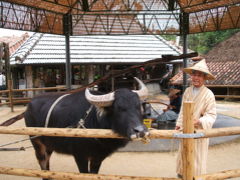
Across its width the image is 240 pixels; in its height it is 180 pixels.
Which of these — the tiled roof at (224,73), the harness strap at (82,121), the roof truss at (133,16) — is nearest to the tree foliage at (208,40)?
the tiled roof at (224,73)

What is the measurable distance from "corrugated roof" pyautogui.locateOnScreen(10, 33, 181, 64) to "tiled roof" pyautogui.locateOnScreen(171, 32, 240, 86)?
2.78m

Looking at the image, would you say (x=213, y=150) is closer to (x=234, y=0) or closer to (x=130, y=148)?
(x=130, y=148)

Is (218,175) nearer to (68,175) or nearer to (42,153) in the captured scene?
(68,175)

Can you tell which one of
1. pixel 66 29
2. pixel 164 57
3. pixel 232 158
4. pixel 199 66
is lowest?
pixel 232 158

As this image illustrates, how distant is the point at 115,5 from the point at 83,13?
1150mm

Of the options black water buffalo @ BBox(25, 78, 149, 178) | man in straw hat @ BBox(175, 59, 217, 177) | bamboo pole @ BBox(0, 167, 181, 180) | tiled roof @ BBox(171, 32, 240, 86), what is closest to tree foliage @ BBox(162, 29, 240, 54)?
tiled roof @ BBox(171, 32, 240, 86)

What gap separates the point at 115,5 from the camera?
Answer: 7621 millimetres

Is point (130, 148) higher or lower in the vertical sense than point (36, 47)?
lower

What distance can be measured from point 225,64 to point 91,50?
952cm

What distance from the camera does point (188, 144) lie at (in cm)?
194

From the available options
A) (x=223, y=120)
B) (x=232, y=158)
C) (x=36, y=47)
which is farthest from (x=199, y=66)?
(x=36, y=47)

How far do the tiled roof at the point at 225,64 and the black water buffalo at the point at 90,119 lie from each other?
12.0 meters

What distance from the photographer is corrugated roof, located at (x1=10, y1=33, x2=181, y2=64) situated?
11957 millimetres

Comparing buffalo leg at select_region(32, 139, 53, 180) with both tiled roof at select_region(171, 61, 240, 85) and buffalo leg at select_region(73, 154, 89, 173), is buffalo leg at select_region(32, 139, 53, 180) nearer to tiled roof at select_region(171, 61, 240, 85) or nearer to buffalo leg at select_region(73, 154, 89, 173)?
buffalo leg at select_region(73, 154, 89, 173)
